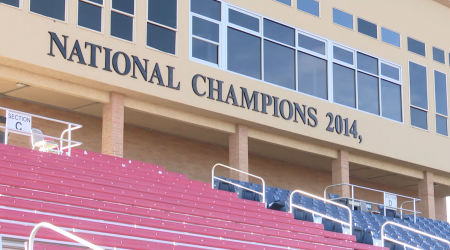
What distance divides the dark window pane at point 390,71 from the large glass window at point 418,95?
23.8 inches

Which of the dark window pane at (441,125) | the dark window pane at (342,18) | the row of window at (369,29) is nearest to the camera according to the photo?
the row of window at (369,29)

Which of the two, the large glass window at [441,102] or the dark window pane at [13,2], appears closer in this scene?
the dark window pane at [13,2]

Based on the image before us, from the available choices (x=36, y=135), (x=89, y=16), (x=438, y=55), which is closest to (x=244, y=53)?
(x=89, y=16)

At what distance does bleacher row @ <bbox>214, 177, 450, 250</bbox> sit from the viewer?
14172mm

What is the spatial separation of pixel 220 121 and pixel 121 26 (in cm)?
334

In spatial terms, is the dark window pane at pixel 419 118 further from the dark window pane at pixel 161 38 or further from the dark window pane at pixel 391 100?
the dark window pane at pixel 161 38

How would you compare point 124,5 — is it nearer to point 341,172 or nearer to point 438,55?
point 341,172

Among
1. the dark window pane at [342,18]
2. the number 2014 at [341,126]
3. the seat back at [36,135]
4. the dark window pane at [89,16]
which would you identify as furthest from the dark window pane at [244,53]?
the seat back at [36,135]

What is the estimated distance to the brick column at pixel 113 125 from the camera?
1413 centimetres

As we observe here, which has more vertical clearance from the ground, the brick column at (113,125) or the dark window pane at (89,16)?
the dark window pane at (89,16)

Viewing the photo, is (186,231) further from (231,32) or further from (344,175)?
(344,175)

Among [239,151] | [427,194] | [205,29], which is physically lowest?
[427,194]

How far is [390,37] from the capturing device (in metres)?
20.9

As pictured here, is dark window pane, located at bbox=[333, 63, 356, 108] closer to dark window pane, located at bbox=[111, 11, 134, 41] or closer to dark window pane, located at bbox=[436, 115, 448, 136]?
dark window pane, located at bbox=[436, 115, 448, 136]
